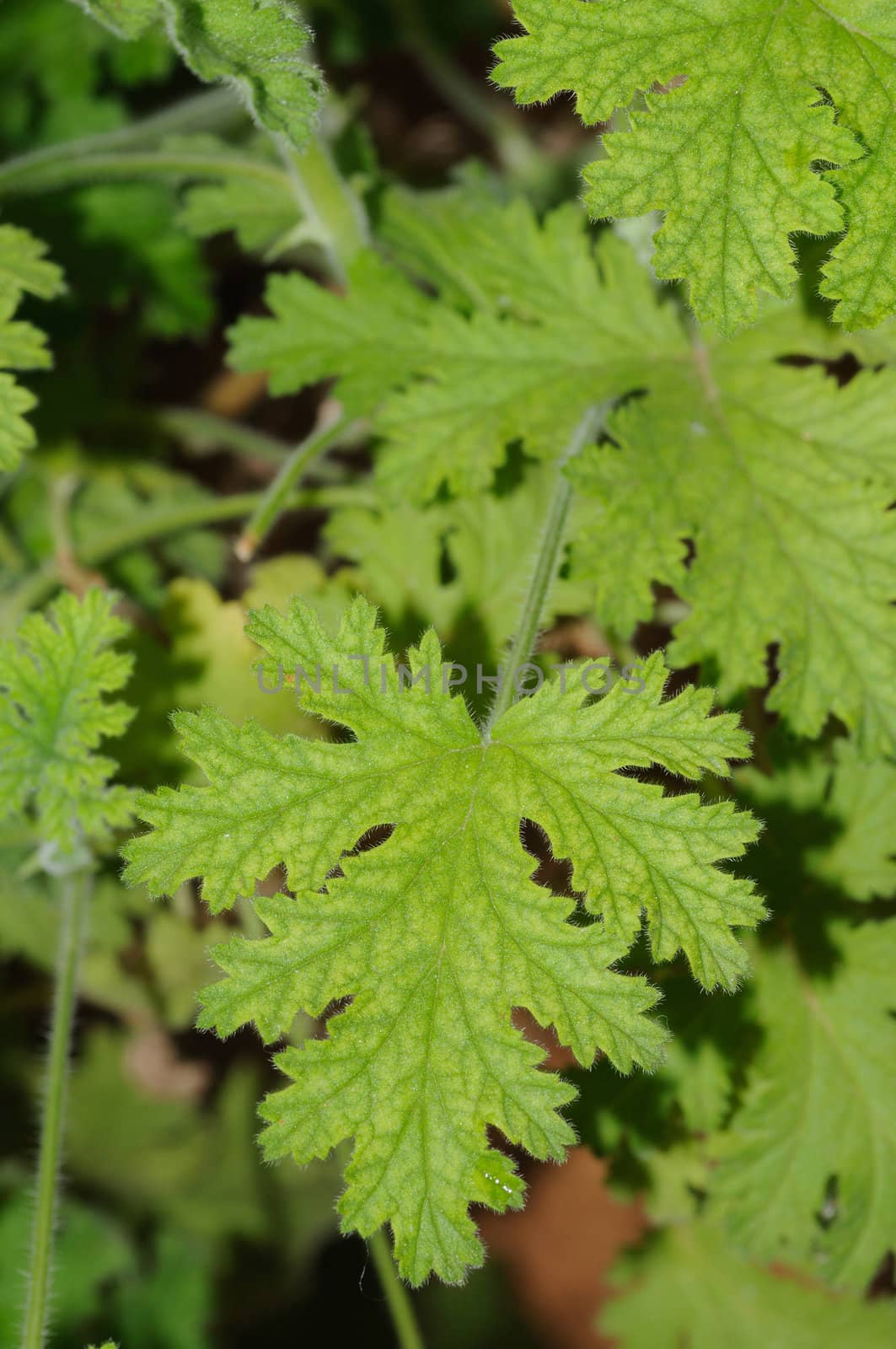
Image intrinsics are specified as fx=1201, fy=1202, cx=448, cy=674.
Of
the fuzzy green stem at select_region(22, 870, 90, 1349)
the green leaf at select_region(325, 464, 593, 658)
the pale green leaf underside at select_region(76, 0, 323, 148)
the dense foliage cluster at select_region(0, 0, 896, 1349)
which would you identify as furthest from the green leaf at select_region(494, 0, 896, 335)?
the fuzzy green stem at select_region(22, 870, 90, 1349)

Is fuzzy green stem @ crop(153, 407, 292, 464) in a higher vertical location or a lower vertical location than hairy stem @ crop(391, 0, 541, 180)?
lower

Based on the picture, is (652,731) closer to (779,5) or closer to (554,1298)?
(779,5)

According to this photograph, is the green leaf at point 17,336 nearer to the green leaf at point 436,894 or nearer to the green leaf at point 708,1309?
the green leaf at point 436,894

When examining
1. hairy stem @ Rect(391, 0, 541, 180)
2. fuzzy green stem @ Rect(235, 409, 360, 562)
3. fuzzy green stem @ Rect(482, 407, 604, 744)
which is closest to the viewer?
fuzzy green stem @ Rect(482, 407, 604, 744)

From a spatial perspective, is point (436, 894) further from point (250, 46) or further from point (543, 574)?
point (250, 46)

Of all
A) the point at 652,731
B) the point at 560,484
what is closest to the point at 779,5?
the point at 560,484

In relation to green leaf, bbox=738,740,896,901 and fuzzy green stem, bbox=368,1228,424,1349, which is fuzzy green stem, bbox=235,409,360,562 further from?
fuzzy green stem, bbox=368,1228,424,1349
